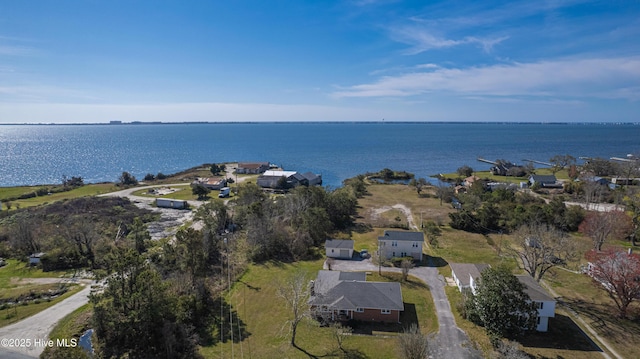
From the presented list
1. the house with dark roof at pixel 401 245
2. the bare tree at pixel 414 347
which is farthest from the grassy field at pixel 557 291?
the bare tree at pixel 414 347

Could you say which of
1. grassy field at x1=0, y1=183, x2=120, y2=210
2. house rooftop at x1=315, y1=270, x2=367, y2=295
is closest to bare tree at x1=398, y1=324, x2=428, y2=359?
house rooftop at x1=315, y1=270, x2=367, y2=295

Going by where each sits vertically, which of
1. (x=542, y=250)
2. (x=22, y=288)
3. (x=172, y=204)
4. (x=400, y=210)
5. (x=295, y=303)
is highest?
(x=542, y=250)

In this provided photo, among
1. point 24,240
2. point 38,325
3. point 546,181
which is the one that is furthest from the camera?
point 546,181

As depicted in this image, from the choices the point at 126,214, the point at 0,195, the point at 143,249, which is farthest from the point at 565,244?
the point at 0,195

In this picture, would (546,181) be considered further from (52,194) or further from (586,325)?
(52,194)

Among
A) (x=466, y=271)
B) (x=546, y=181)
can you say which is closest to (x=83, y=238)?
(x=466, y=271)

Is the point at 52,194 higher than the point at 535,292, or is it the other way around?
the point at 535,292
